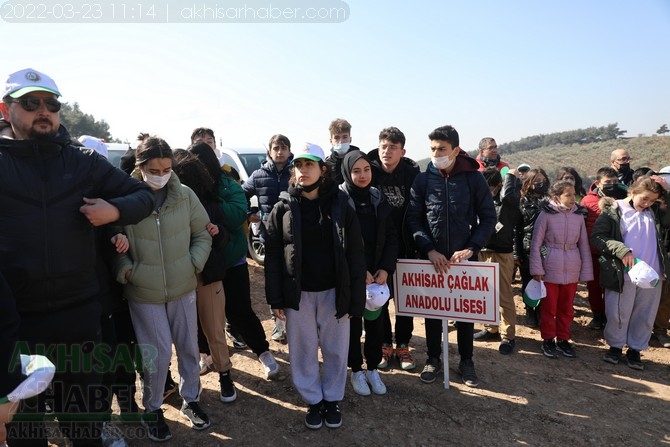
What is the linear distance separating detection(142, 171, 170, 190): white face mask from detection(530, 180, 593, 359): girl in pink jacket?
3.79 metres

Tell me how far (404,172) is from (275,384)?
238 centimetres

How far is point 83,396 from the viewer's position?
259 centimetres

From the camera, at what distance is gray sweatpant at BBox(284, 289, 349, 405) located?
328 cm

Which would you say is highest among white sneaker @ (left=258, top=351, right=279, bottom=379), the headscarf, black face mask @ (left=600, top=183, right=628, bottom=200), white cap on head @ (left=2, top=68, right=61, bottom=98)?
white cap on head @ (left=2, top=68, right=61, bottom=98)

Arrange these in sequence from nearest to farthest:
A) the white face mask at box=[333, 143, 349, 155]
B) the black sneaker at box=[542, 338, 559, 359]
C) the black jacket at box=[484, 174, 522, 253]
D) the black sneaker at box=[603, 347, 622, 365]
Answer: the black sneaker at box=[603, 347, 622, 365]
the black sneaker at box=[542, 338, 559, 359]
the white face mask at box=[333, 143, 349, 155]
the black jacket at box=[484, 174, 522, 253]

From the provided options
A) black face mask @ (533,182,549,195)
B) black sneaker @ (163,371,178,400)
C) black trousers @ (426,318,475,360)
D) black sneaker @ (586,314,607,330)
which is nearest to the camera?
black sneaker @ (163,371,178,400)

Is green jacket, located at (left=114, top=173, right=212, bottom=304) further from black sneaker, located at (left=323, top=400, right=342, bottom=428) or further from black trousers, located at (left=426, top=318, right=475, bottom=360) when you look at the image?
black trousers, located at (left=426, top=318, right=475, bottom=360)

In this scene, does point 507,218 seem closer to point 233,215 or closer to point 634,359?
point 634,359

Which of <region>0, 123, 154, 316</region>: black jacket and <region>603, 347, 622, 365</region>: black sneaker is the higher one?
<region>0, 123, 154, 316</region>: black jacket

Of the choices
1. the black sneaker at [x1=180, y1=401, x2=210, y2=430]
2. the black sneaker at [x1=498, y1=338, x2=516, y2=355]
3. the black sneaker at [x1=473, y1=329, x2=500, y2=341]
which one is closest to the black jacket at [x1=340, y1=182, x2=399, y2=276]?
the black sneaker at [x1=180, y1=401, x2=210, y2=430]

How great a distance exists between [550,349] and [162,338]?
13.1 ft

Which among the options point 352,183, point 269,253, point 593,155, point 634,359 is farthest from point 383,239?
point 593,155

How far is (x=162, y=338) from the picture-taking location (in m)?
3.04

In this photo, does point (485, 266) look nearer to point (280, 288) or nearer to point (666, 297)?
point (280, 288)
